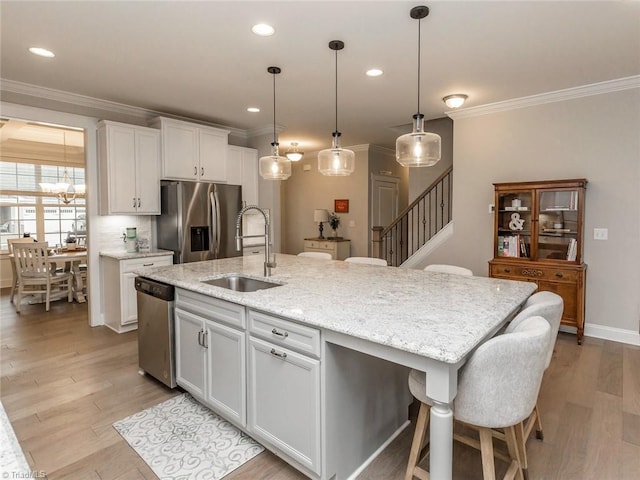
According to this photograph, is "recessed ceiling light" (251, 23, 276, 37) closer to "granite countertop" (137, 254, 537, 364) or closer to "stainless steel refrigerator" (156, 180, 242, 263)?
"granite countertop" (137, 254, 537, 364)

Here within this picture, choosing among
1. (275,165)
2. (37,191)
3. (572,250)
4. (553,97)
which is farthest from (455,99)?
(37,191)

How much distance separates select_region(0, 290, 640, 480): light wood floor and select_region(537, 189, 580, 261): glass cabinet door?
0.94m

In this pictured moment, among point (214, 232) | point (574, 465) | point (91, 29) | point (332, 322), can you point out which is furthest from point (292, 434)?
point (214, 232)

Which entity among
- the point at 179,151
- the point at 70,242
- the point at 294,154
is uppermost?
the point at 294,154

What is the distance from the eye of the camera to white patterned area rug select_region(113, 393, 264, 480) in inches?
75.9

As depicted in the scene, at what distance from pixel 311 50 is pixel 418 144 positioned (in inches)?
49.1

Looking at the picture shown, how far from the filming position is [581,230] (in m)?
3.66

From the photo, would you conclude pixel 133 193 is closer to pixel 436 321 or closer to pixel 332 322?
pixel 332 322

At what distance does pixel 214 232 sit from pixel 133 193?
41.6 inches

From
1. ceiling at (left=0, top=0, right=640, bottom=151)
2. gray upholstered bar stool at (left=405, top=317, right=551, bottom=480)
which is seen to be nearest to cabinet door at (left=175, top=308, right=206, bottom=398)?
gray upholstered bar stool at (left=405, top=317, right=551, bottom=480)

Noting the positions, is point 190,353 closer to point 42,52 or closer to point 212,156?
point 42,52

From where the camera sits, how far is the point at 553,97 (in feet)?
13.0

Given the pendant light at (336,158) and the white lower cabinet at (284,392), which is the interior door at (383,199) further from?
the white lower cabinet at (284,392)

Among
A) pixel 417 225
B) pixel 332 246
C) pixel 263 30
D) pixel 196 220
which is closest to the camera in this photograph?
pixel 263 30
